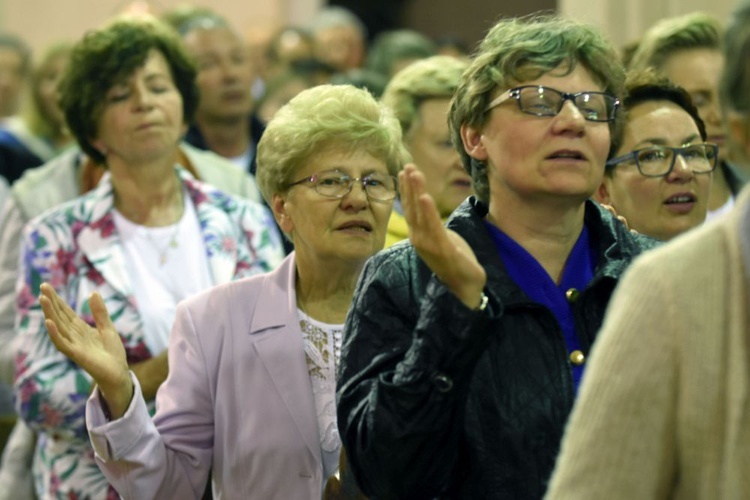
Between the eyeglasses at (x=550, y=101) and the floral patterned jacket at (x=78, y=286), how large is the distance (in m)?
1.59

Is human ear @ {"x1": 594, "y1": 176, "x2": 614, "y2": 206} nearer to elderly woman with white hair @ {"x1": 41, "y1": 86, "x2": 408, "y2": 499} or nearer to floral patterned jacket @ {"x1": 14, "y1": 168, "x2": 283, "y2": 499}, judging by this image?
elderly woman with white hair @ {"x1": 41, "y1": 86, "x2": 408, "y2": 499}

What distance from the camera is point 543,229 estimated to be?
256 cm

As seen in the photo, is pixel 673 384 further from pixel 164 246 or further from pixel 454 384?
pixel 164 246

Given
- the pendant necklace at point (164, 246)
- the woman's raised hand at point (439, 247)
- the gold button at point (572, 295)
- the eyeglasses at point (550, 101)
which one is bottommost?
the pendant necklace at point (164, 246)

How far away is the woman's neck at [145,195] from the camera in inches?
164

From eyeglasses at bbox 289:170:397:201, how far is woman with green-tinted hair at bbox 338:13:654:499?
1.75ft

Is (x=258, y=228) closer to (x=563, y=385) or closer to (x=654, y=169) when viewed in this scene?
(x=654, y=169)

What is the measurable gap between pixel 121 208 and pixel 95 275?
32 cm

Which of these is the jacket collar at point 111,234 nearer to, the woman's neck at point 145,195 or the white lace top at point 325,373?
the woman's neck at point 145,195

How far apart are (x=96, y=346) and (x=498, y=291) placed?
3.57ft

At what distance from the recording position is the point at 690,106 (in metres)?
3.50

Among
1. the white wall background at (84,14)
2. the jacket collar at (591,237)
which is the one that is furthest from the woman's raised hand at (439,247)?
the white wall background at (84,14)

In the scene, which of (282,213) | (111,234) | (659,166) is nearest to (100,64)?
(111,234)

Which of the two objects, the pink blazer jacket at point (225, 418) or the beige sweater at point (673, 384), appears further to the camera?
the pink blazer jacket at point (225, 418)
